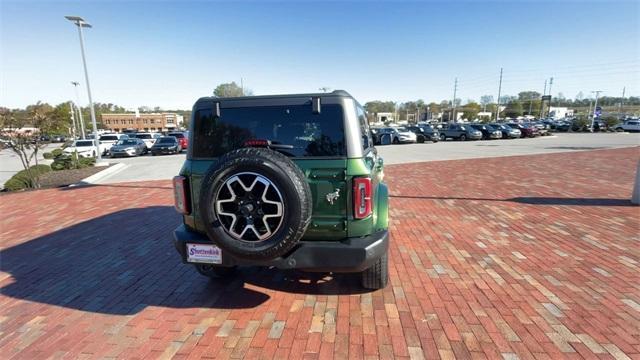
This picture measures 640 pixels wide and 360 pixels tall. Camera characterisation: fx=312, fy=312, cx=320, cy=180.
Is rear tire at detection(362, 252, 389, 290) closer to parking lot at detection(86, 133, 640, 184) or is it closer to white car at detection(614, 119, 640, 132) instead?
parking lot at detection(86, 133, 640, 184)

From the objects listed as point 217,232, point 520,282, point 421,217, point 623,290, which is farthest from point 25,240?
point 623,290

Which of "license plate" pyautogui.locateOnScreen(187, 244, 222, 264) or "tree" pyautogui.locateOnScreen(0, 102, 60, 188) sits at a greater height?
"tree" pyautogui.locateOnScreen(0, 102, 60, 188)

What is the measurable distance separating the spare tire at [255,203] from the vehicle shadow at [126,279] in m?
0.98

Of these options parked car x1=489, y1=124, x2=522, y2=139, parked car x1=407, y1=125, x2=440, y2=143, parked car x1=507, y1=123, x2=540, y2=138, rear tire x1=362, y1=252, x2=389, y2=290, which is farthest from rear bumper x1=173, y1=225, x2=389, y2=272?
parked car x1=507, y1=123, x2=540, y2=138

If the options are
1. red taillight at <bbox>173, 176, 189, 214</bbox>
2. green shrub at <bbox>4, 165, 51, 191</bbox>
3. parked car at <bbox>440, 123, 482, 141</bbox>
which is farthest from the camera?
parked car at <bbox>440, 123, 482, 141</bbox>

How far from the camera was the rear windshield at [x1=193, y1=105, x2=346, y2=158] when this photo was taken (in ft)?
8.79

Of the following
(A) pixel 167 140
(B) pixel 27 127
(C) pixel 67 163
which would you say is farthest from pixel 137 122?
(B) pixel 27 127

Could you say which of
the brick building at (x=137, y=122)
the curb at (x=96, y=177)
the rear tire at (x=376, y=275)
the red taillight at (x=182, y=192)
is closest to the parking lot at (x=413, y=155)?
the curb at (x=96, y=177)

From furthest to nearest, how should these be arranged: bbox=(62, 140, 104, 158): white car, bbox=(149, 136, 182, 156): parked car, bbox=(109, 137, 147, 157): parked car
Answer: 1. bbox=(149, 136, 182, 156): parked car
2. bbox=(109, 137, 147, 157): parked car
3. bbox=(62, 140, 104, 158): white car

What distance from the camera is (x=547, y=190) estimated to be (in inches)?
300

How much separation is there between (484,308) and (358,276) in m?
1.27

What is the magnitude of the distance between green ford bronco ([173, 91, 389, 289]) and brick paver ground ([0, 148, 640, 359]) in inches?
24.3

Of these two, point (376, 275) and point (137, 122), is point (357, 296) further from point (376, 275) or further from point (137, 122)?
point (137, 122)

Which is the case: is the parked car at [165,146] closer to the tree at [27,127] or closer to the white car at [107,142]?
the white car at [107,142]
